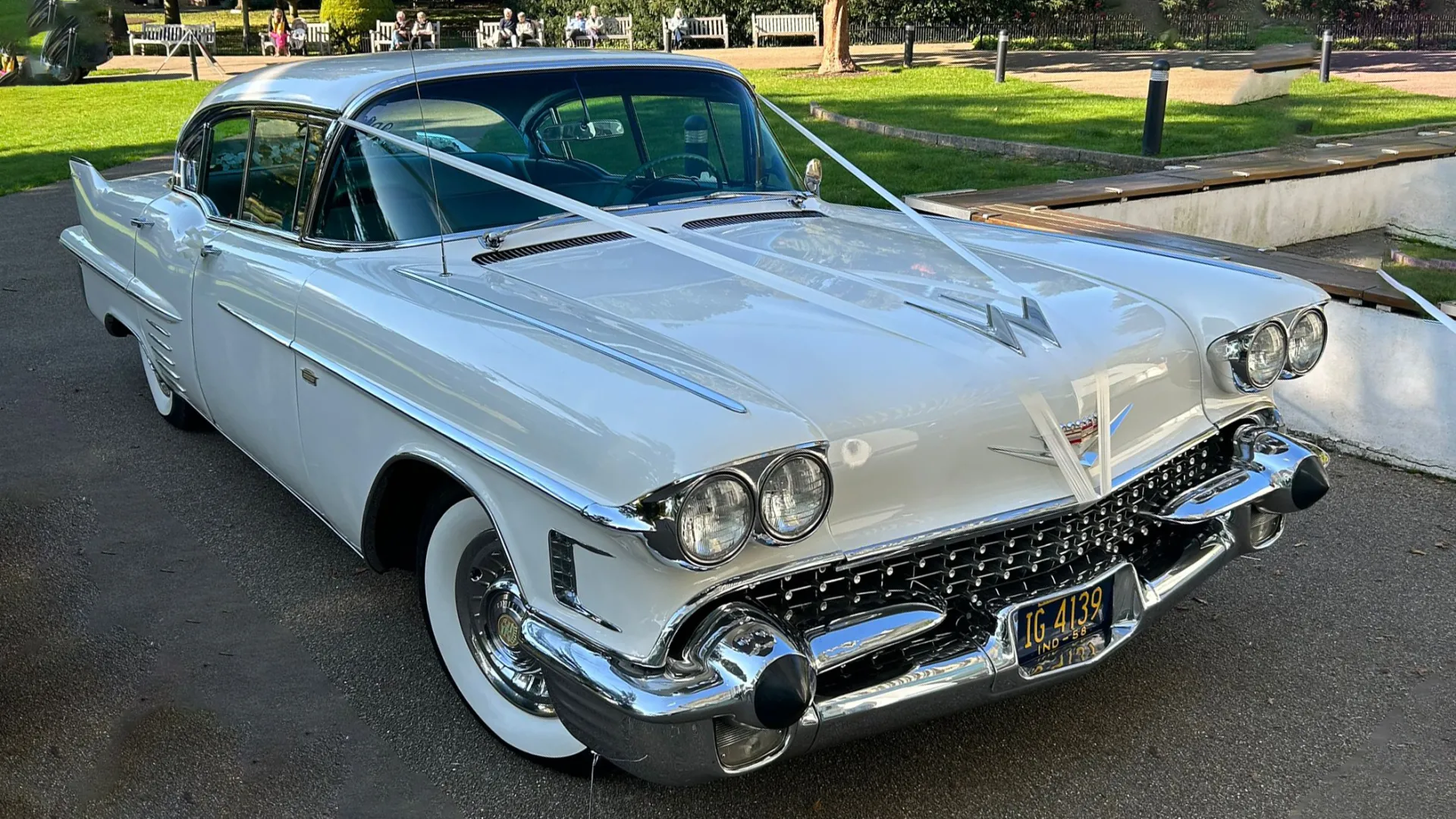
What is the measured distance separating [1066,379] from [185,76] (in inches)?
909

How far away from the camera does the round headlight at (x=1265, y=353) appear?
2936 mm

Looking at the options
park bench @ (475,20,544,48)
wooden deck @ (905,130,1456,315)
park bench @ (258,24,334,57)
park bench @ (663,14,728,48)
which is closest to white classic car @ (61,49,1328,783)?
wooden deck @ (905,130,1456,315)

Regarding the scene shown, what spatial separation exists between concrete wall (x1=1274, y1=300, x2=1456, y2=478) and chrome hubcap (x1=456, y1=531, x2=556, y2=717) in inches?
140

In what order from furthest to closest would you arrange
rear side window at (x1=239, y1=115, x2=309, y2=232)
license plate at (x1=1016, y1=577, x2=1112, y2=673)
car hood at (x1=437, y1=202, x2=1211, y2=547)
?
1. rear side window at (x1=239, y1=115, x2=309, y2=232)
2. license plate at (x1=1016, y1=577, x2=1112, y2=673)
3. car hood at (x1=437, y1=202, x2=1211, y2=547)

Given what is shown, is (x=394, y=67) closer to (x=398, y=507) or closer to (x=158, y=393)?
(x=398, y=507)

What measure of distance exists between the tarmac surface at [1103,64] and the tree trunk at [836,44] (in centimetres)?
139

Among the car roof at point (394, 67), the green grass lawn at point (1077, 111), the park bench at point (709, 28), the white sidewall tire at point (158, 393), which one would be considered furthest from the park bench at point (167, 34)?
the park bench at point (709, 28)

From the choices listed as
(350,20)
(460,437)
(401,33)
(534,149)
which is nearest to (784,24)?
(350,20)

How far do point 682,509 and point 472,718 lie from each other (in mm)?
1197

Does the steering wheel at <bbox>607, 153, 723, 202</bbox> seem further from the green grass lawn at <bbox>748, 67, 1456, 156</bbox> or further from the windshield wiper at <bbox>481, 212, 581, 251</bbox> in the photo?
the green grass lawn at <bbox>748, 67, 1456, 156</bbox>

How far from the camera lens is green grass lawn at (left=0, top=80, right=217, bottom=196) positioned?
12125mm

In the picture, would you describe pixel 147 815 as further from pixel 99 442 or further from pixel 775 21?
pixel 775 21

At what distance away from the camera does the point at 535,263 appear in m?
3.07

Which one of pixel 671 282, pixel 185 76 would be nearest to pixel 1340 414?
pixel 671 282
